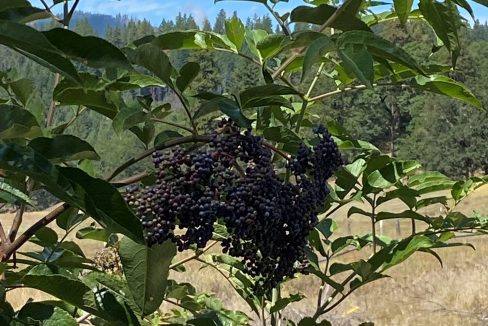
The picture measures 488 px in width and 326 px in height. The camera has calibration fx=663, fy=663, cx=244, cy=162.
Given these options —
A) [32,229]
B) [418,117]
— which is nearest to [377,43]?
[32,229]

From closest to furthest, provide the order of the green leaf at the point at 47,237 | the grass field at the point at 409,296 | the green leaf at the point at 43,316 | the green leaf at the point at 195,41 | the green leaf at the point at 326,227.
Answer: the green leaf at the point at 43,316, the green leaf at the point at 195,41, the green leaf at the point at 47,237, the green leaf at the point at 326,227, the grass field at the point at 409,296

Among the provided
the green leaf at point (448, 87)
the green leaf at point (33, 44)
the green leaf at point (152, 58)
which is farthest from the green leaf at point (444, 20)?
the green leaf at point (33, 44)

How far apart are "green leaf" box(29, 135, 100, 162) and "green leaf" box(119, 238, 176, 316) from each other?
18 cm

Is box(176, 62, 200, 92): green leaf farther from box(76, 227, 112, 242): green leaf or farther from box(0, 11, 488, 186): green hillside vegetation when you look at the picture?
box(0, 11, 488, 186): green hillside vegetation

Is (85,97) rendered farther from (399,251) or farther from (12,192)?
(399,251)

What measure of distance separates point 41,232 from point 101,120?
99253mm

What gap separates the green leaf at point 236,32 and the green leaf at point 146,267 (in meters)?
0.53

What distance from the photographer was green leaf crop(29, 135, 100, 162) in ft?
3.63

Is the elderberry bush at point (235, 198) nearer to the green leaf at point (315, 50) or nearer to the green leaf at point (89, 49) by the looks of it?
the green leaf at point (315, 50)

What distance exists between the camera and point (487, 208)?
36438 mm

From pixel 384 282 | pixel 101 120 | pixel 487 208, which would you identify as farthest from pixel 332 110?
pixel 101 120

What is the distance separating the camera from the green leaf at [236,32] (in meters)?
1.48

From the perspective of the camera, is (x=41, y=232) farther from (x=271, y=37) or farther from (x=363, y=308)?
(x=363, y=308)

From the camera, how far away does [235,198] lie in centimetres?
110
